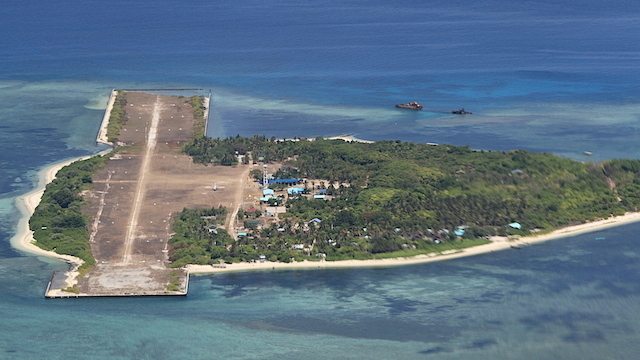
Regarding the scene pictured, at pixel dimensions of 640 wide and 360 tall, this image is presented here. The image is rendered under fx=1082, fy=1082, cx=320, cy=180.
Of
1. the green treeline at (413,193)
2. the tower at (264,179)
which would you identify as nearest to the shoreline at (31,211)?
the green treeline at (413,193)

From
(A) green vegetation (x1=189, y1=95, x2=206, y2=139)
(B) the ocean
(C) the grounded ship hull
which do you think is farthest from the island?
(C) the grounded ship hull

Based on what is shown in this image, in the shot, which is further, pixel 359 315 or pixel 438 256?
pixel 438 256

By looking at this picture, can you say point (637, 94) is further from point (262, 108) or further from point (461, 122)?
point (262, 108)

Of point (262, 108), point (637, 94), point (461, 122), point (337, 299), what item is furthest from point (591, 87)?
point (337, 299)

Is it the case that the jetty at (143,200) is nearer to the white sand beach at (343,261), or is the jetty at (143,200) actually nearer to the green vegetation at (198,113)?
the green vegetation at (198,113)

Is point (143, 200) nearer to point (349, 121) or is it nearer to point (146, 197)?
point (146, 197)

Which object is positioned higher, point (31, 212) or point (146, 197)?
point (146, 197)

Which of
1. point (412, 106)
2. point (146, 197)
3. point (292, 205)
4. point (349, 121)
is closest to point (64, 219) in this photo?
point (146, 197)

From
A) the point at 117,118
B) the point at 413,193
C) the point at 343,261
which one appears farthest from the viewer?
the point at 117,118
